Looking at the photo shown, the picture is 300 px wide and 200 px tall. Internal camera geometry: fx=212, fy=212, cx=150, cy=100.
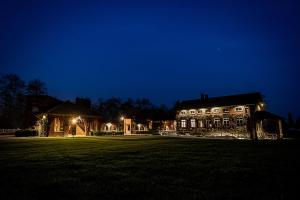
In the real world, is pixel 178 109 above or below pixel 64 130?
above

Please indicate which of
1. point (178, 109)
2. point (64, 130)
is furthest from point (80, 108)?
point (178, 109)

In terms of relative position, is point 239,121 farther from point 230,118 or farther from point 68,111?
point 68,111

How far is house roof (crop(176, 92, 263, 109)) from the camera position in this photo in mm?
33034

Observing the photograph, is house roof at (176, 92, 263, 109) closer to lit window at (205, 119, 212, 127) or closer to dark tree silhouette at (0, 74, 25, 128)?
lit window at (205, 119, 212, 127)

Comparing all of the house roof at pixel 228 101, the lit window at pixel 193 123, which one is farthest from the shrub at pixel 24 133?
the lit window at pixel 193 123

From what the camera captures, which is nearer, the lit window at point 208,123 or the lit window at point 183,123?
the lit window at point 208,123

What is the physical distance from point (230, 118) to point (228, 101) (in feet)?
9.70

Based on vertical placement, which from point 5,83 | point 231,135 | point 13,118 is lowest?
point 231,135

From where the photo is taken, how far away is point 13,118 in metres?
47.9

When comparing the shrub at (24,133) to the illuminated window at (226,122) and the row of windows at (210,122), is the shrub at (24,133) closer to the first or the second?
the row of windows at (210,122)

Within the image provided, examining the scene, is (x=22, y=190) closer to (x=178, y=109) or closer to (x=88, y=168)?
(x=88, y=168)

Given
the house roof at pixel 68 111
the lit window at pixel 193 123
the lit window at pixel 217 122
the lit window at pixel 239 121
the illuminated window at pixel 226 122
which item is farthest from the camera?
the lit window at pixel 193 123

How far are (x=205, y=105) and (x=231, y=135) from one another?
22.4 feet

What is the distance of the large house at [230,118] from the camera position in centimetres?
3173
